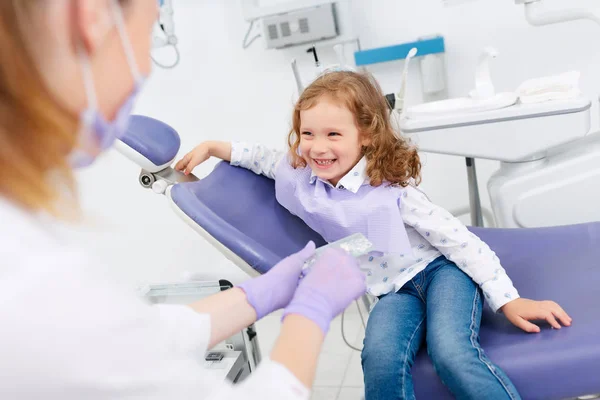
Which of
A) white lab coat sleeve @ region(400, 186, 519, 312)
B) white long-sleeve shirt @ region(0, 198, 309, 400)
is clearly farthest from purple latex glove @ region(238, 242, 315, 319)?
white lab coat sleeve @ region(400, 186, 519, 312)

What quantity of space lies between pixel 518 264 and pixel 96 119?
1.20 m

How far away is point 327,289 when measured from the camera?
0.91m

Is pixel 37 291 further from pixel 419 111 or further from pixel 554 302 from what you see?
pixel 419 111

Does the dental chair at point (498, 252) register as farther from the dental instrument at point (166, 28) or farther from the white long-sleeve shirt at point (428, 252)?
the dental instrument at point (166, 28)

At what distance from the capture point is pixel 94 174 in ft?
8.05

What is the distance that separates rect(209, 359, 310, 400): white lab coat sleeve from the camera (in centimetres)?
71

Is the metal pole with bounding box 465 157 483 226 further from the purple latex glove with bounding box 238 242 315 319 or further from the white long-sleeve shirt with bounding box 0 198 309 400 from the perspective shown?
the white long-sleeve shirt with bounding box 0 198 309 400

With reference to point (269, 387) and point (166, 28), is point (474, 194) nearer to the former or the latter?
point (166, 28)

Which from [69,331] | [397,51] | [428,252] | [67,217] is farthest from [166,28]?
[69,331]

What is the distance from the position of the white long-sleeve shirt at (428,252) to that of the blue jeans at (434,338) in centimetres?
3

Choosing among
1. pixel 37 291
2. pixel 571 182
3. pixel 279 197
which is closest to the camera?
pixel 37 291

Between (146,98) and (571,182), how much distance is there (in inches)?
66.5

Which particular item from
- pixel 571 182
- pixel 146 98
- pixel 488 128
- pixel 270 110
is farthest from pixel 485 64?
pixel 146 98

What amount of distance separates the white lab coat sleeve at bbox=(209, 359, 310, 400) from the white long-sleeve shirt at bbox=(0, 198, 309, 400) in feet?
0.17
